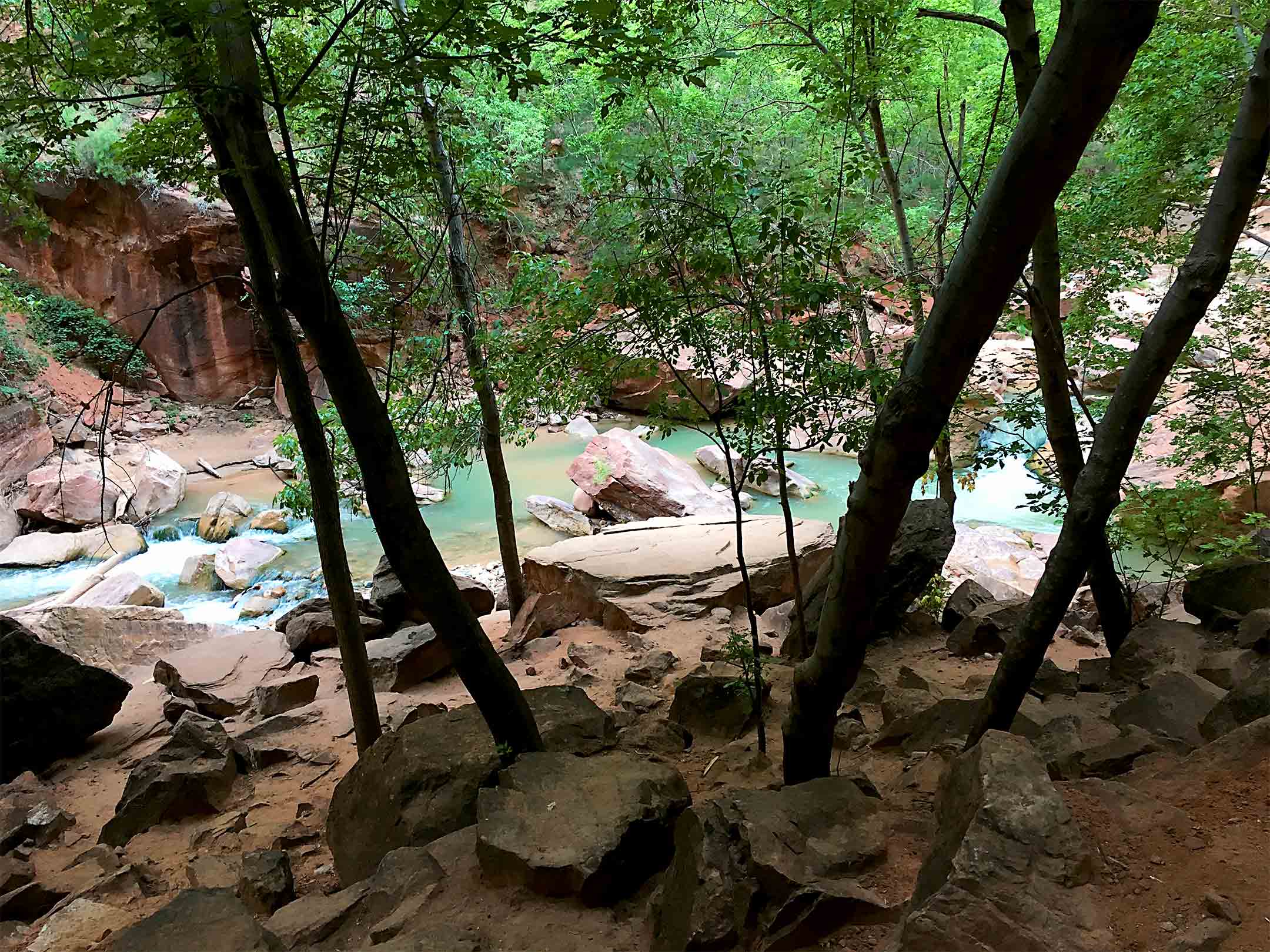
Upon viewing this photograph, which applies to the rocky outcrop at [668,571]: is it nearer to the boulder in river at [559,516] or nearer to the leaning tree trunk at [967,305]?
the leaning tree trunk at [967,305]

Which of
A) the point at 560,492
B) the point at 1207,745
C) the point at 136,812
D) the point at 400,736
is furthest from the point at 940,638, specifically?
the point at 560,492

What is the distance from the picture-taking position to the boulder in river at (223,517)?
1368 centimetres

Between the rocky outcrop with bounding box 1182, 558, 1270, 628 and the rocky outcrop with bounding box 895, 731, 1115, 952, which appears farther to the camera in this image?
the rocky outcrop with bounding box 1182, 558, 1270, 628

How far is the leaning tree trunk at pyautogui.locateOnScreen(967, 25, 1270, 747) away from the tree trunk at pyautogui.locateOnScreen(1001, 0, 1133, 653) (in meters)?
0.81

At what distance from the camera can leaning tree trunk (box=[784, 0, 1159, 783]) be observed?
178 cm

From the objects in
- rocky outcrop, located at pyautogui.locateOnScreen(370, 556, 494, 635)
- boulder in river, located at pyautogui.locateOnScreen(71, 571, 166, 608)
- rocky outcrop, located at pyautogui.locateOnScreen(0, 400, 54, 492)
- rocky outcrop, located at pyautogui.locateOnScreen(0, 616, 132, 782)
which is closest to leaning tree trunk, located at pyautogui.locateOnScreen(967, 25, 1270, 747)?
rocky outcrop, located at pyautogui.locateOnScreen(370, 556, 494, 635)

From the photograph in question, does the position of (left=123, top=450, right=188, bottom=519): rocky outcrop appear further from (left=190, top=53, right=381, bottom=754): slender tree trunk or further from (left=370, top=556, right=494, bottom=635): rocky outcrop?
(left=190, top=53, right=381, bottom=754): slender tree trunk

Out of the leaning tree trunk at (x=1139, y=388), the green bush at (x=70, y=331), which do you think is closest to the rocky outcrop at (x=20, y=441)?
the green bush at (x=70, y=331)

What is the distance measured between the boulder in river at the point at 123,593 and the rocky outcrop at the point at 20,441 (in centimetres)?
631

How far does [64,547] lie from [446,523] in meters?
6.16

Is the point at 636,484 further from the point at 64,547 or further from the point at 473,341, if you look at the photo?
the point at 64,547

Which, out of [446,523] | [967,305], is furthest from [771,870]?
[446,523]

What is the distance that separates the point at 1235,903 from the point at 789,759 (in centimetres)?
158

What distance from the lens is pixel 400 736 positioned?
11.7ft
